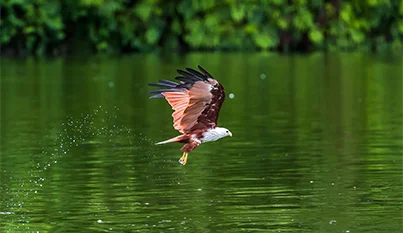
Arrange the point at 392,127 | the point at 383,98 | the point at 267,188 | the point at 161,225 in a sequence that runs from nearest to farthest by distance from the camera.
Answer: the point at 161,225, the point at 267,188, the point at 392,127, the point at 383,98

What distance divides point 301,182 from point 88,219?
9.05 feet

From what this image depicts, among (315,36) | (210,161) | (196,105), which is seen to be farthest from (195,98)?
(315,36)

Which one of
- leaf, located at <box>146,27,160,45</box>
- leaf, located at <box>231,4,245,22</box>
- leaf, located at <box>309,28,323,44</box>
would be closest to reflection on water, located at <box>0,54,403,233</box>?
leaf, located at <box>146,27,160,45</box>

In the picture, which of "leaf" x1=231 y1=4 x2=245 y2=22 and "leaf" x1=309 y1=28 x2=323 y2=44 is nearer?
"leaf" x1=231 y1=4 x2=245 y2=22

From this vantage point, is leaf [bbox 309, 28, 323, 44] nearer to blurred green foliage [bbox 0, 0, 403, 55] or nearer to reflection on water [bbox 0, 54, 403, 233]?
blurred green foliage [bbox 0, 0, 403, 55]

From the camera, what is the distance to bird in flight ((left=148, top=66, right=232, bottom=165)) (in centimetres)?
1078

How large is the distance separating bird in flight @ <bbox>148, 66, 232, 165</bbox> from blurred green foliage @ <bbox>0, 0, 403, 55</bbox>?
3004cm

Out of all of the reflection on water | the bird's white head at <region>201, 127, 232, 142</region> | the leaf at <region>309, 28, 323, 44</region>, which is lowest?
the reflection on water

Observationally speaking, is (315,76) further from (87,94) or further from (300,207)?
(300,207)

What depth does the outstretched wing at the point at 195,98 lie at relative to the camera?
35.5 ft

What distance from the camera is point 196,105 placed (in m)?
11.0

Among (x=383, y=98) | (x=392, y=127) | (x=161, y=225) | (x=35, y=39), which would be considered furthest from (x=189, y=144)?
(x=35, y=39)

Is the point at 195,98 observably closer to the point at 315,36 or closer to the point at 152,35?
the point at 152,35

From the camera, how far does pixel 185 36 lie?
42.9m
